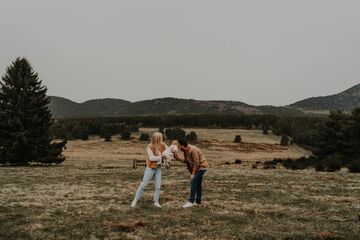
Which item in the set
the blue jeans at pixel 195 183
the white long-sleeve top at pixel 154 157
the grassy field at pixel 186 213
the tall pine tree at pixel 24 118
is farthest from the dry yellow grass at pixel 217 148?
the white long-sleeve top at pixel 154 157

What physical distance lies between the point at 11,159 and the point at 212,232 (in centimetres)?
4470

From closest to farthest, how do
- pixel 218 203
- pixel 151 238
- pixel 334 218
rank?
pixel 151 238 < pixel 334 218 < pixel 218 203

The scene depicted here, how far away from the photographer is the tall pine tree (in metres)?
51.6

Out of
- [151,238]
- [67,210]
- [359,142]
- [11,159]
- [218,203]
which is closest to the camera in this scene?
[151,238]

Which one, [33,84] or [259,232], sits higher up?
[33,84]

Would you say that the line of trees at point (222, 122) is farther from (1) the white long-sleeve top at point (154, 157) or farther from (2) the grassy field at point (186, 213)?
(1) the white long-sleeve top at point (154, 157)

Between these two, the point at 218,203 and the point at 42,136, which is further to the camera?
the point at 42,136

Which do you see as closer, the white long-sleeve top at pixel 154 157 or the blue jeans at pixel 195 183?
the white long-sleeve top at pixel 154 157

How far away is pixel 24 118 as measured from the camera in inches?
2053

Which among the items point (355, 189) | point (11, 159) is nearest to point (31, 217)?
point (355, 189)

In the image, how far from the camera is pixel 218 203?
17828 millimetres

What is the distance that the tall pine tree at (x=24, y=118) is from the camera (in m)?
51.6

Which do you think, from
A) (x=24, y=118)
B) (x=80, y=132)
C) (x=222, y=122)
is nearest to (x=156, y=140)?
(x=24, y=118)

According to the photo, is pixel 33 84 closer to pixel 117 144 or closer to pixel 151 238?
pixel 151 238
